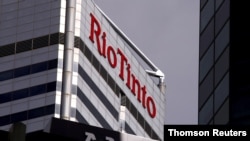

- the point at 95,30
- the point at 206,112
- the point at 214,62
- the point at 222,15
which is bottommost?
the point at 206,112

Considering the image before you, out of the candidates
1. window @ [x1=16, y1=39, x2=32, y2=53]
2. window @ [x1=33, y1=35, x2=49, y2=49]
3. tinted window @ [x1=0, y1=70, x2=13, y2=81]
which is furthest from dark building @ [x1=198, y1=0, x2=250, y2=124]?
window @ [x1=16, y1=39, x2=32, y2=53]

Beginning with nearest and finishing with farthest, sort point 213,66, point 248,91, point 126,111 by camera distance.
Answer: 1. point 248,91
2. point 213,66
3. point 126,111

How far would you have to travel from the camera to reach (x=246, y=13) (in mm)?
62062

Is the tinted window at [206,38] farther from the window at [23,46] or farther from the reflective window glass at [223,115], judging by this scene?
the window at [23,46]

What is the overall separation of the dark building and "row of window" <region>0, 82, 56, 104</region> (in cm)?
11198

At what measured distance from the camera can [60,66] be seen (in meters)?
183

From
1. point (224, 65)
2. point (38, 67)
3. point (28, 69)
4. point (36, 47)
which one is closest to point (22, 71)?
point (28, 69)

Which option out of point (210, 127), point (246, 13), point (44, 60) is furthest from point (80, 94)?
point (210, 127)

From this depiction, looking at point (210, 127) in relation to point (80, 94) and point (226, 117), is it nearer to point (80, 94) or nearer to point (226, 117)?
point (226, 117)

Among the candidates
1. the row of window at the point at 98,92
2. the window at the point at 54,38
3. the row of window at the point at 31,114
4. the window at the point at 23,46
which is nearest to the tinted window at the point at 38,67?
the window at the point at 54,38

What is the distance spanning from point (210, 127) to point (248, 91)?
523 inches

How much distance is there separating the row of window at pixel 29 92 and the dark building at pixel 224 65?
367 feet

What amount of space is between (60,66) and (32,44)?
23.9 feet

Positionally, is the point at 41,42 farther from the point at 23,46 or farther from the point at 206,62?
the point at 206,62
